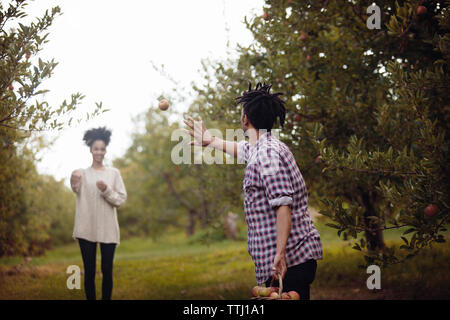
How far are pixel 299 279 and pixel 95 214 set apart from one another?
10.8 feet

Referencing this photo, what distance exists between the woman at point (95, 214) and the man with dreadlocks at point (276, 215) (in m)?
2.87

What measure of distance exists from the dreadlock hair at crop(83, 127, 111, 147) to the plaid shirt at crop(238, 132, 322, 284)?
318 cm

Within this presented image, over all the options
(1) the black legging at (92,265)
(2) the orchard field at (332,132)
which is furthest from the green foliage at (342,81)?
(1) the black legging at (92,265)

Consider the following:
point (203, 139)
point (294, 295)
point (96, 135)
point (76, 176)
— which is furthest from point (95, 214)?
point (294, 295)

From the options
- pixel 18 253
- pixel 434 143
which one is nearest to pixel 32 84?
pixel 434 143

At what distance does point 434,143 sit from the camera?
311 centimetres

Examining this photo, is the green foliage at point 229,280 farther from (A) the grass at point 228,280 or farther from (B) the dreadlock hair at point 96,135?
(B) the dreadlock hair at point 96,135

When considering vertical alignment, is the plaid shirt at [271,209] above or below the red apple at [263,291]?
above

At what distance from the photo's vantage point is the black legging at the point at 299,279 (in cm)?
265

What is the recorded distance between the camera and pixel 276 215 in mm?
2643

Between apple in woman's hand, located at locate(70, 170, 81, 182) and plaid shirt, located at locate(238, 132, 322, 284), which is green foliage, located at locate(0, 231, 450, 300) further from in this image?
plaid shirt, located at locate(238, 132, 322, 284)

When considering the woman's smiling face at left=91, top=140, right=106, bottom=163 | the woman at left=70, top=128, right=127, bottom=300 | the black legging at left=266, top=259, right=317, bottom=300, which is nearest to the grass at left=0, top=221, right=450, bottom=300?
the woman at left=70, top=128, right=127, bottom=300

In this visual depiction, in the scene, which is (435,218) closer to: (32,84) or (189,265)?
(32,84)

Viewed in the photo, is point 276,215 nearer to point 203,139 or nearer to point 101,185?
point 203,139
